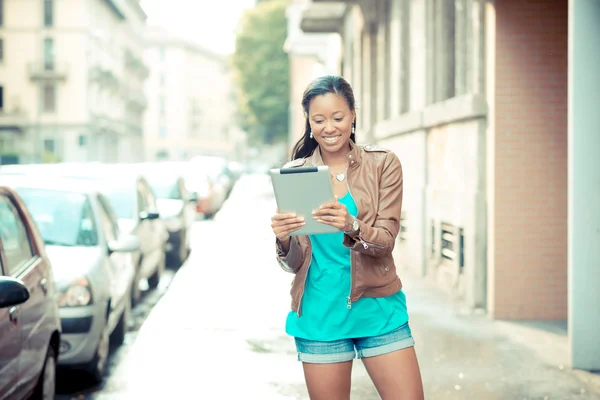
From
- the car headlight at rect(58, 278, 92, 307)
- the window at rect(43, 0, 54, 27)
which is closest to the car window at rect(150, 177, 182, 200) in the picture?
the car headlight at rect(58, 278, 92, 307)

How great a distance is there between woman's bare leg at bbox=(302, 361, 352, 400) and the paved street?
2.76m

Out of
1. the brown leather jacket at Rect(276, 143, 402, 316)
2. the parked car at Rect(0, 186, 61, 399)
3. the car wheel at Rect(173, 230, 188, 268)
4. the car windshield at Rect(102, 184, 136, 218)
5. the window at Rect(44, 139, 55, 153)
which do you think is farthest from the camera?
the window at Rect(44, 139, 55, 153)

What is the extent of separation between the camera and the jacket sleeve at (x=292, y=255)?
339 centimetres

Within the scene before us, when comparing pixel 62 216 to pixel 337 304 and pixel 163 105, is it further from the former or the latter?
pixel 163 105

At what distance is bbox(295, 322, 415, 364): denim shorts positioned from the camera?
3408 millimetres

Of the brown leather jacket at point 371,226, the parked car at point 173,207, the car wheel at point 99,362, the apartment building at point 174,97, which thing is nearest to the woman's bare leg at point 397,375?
the brown leather jacket at point 371,226

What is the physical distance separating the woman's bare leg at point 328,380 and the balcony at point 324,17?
61.8 feet

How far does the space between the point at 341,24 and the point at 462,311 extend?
14.7 m

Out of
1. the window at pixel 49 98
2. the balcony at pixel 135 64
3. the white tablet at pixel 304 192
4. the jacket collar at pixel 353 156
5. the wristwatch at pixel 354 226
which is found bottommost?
the wristwatch at pixel 354 226

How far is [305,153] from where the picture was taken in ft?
12.0

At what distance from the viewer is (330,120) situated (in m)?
3.43

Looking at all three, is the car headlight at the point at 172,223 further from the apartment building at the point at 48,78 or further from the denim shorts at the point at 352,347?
the apartment building at the point at 48,78

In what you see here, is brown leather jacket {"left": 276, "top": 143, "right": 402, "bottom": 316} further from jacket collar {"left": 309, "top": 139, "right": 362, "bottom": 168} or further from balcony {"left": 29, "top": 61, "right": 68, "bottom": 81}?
balcony {"left": 29, "top": 61, "right": 68, "bottom": 81}

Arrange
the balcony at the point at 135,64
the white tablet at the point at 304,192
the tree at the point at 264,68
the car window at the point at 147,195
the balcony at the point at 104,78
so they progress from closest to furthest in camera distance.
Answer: the white tablet at the point at 304,192 < the car window at the point at 147,195 < the balcony at the point at 104,78 < the tree at the point at 264,68 < the balcony at the point at 135,64
